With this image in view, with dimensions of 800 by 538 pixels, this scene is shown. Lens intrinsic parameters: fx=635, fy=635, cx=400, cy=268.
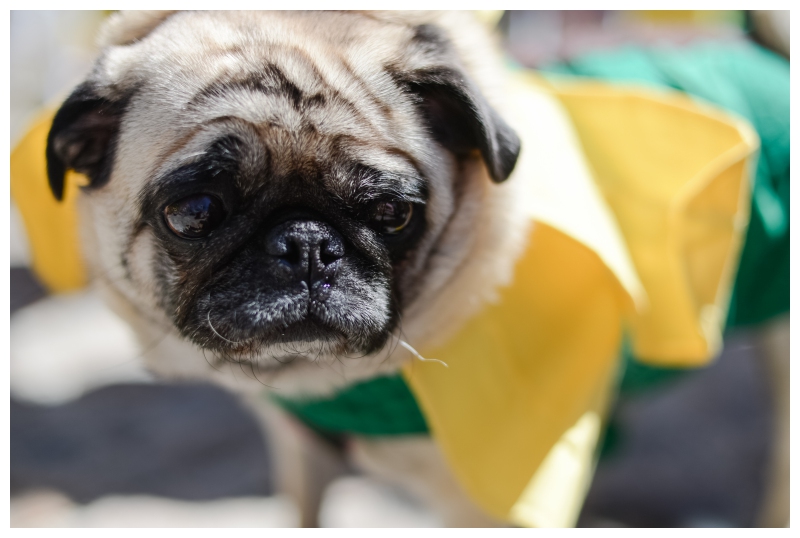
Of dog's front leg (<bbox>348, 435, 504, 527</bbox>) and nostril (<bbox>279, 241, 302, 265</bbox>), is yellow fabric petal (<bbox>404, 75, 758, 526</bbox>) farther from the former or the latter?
nostril (<bbox>279, 241, 302, 265</bbox>)

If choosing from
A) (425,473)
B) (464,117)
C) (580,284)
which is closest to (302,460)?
(425,473)

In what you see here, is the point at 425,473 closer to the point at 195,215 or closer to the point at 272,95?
the point at 195,215

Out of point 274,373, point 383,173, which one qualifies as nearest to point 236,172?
point 383,173

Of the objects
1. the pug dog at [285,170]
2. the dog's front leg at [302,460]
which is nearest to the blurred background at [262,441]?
the dog's front leg at [302,460]

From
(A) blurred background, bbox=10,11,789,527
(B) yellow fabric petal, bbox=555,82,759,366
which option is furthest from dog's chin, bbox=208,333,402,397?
(A) blurred background, bbox=10,11,789,527

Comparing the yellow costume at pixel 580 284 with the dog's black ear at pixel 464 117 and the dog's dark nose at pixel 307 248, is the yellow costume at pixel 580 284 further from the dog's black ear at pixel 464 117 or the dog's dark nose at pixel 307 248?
the dog's dark nose at pixel 307 248

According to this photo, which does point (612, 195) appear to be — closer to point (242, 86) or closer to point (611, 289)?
point (611, 289)
